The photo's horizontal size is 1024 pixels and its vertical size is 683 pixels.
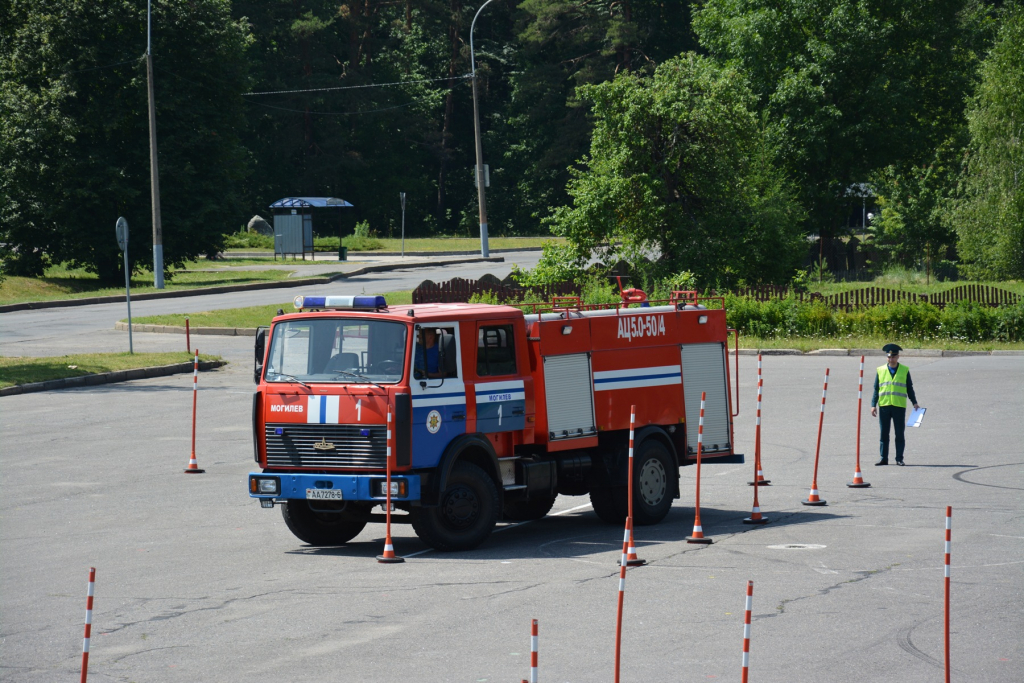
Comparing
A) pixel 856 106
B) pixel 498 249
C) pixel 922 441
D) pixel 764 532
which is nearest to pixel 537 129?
pixel 498 249

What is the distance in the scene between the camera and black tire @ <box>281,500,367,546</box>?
1219 centimetres

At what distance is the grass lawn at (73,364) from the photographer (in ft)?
81.3

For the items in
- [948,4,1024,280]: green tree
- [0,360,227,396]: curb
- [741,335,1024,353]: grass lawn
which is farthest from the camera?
[948,4,1024,280]: green tree

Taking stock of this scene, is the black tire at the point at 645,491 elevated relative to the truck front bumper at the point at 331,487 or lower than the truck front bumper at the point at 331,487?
lower

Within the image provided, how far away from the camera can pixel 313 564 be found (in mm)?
11344

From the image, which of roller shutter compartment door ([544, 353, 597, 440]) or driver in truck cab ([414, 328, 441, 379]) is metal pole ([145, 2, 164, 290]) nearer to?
roller shutter compartment door ([544, 353, 597, 440])

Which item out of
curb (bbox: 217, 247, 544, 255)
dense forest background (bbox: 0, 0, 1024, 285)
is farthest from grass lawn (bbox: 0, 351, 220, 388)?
curb (bbox: 217, 247, 544, 255)

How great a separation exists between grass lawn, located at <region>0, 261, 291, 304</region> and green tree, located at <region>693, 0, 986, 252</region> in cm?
1997

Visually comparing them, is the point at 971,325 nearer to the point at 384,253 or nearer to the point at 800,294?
the point at 800,294

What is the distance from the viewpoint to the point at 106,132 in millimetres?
48188

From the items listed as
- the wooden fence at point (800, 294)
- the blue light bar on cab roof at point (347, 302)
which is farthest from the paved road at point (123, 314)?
the blue light bar on cab roof at point (347, 302)

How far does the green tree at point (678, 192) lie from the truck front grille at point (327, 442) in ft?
81.4

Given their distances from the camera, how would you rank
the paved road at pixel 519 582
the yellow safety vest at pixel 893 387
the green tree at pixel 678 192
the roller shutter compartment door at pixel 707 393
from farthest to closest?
the green tree at pixel 678 192
the yellow safety vest at pixel 893 387
the roller shutter compartment door at pixel 707 393
the paved road at pixel 519 582

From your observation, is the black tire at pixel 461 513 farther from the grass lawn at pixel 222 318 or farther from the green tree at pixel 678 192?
the green tree at pixel 678 192
